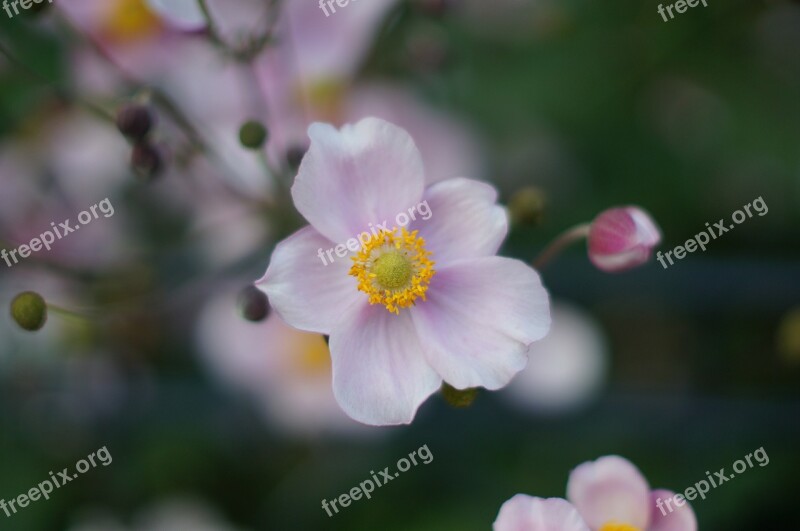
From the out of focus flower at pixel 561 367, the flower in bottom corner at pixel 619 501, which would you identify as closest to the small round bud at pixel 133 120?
the flower in bottom corner at pixel 619 501

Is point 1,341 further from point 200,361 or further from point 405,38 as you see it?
point 405,38

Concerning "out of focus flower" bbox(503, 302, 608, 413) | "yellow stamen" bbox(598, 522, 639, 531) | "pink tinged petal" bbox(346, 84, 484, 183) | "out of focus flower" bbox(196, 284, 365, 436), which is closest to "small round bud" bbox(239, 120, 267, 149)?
"yellow stamen" bbox(598, 522, 639, 531)

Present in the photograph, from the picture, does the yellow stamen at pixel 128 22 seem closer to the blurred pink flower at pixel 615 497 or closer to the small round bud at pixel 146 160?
the small round bud at pixel 146 160

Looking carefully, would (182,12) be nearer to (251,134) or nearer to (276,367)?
(251,134)

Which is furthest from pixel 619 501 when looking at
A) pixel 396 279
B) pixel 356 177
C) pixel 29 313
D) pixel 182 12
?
pixel 182 12

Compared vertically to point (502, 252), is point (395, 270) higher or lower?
lower

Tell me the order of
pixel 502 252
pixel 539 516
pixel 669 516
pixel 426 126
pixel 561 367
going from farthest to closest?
pixel 561 367
pixel 426 126
pixel 502 252
pixel 669 516
pixel 539 516

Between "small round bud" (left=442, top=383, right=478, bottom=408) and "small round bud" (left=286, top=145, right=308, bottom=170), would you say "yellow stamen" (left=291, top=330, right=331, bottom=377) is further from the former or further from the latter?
"small round bud" (left=442, top=383, right=478, bottom=408)
